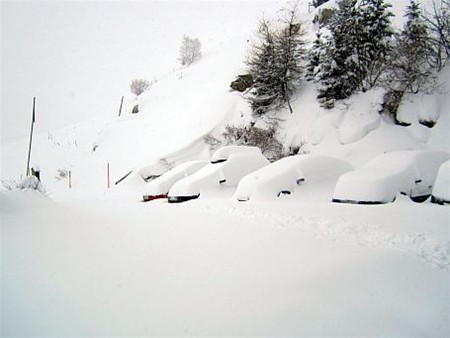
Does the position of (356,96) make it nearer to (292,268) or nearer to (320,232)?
(320,232)

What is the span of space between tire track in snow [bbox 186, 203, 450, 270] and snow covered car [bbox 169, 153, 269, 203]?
3073 mm

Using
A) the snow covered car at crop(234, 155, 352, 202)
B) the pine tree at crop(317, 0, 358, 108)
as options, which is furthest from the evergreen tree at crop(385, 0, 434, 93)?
the snow covered car at crop(234, 155, 352, 202)

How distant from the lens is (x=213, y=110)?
61.3ft

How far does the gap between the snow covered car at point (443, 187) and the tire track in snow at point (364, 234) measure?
1815mm

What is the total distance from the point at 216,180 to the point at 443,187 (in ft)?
18.3

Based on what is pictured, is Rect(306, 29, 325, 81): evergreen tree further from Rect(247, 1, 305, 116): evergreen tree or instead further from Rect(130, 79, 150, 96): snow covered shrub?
Rect(130, 79, 150, 96): snow covered shrub

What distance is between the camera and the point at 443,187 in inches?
209

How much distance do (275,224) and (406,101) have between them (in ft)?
38.0

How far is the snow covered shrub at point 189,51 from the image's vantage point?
1438 inches

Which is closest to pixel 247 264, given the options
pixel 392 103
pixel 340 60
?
pixel 392 103

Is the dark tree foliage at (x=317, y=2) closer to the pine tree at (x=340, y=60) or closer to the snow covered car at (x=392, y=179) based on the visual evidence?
the pine tree at (x=340, y=60)

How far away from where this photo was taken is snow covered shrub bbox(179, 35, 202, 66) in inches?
1438

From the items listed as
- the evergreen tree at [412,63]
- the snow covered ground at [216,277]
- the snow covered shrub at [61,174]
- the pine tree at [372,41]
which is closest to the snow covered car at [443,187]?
the snow covered ground at [216,277]

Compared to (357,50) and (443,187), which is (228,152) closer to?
(443,187)
